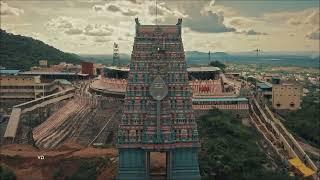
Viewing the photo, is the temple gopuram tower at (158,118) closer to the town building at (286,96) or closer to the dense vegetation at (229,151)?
the dense vegetation at (229,151)

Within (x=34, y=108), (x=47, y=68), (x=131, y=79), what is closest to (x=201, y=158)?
(x=131, y=79)

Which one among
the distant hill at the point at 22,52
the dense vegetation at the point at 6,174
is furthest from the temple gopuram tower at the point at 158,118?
the distant hill at the point at 22,52

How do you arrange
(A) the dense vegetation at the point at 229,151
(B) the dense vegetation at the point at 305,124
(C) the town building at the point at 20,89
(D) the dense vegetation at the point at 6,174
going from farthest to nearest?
1. (C) the town building at the point at 20,89
2. (B) the dense vegetation at the point at 305,124
3. (D) the dense vegetation at the point at 6,174
4. (A) the dense vegetation at the point at 229,151

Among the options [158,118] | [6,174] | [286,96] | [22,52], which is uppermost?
[22,52]

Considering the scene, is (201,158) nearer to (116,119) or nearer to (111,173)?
(111,173)

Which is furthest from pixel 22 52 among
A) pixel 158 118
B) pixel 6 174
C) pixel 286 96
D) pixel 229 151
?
pixel 158 118

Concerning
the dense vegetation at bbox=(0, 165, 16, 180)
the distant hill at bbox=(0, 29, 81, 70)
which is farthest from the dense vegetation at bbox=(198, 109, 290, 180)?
the distant hill at bbox=(0, 29, 81, 70)

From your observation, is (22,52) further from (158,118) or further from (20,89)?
(158,118)
